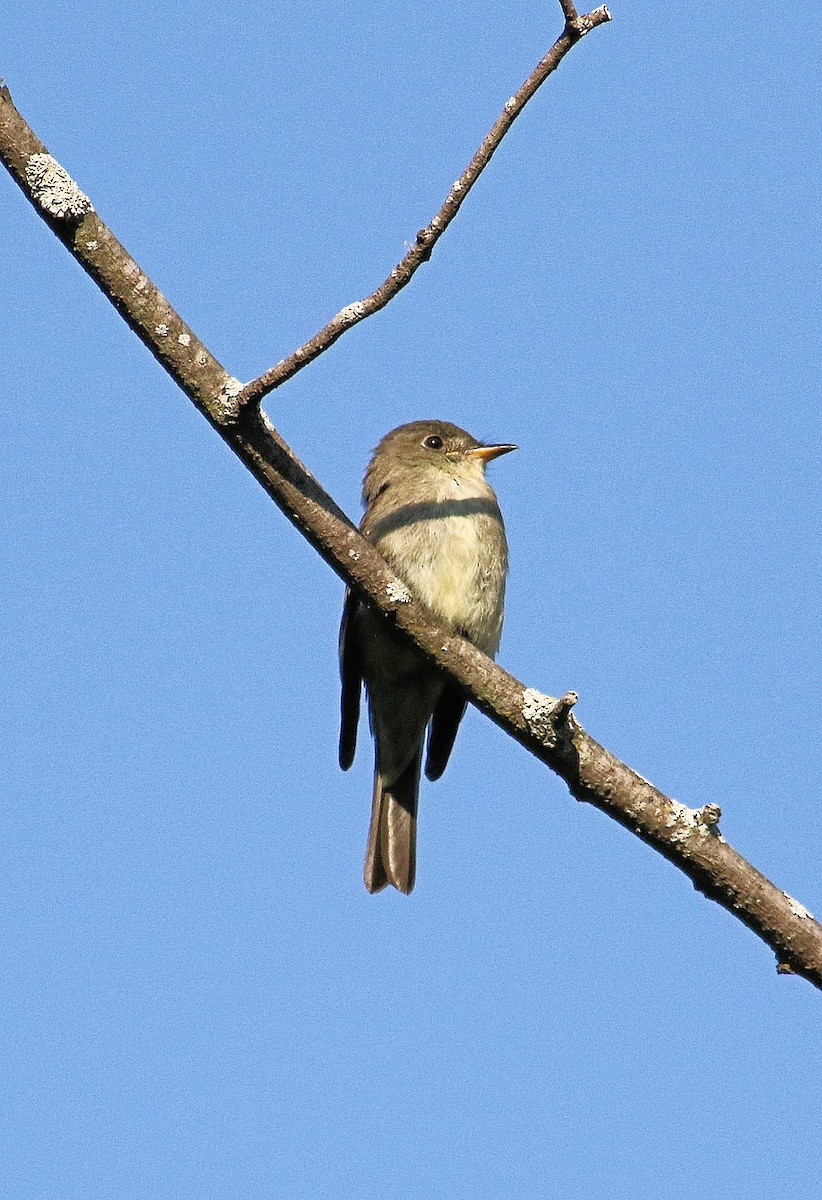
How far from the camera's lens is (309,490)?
13.3 ft

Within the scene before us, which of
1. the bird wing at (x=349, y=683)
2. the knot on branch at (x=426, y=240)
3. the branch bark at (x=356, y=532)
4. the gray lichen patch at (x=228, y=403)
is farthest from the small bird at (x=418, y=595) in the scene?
the knot on branch at (x=426, y=240)

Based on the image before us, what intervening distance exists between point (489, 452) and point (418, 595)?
1.26 meters

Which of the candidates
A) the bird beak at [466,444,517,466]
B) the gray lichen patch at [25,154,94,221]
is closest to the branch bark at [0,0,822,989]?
the gray lichen patch at [25,154,94,221]

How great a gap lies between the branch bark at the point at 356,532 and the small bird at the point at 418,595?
1.63 metres

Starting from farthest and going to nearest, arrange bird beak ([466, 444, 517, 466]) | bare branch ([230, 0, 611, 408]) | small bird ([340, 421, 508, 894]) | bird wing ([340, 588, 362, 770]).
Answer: bird beak ([466, 444, 517, 466]) → bird wing ([340, 588, 362, 770]) → small bird ([340, 421, 508, 894]) → bare branch ([230, 0, 611, 408])

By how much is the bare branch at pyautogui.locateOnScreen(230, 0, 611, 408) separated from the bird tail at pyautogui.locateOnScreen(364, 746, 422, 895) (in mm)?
3386

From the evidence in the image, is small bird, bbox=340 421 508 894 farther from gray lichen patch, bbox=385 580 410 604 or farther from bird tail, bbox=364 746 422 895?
gray lichen patch, bbox=385 580 410 604

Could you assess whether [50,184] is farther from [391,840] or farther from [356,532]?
[391,840]

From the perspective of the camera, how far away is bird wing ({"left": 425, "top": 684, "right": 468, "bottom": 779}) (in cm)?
684

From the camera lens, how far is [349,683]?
6480mm

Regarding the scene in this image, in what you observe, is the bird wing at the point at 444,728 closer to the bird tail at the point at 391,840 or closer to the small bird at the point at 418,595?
the small bird at the point at 418,595

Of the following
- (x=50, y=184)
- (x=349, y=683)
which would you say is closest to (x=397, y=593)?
(x=50, y=184)

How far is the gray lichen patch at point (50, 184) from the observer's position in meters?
3.65

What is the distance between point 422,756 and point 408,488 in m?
1.30
